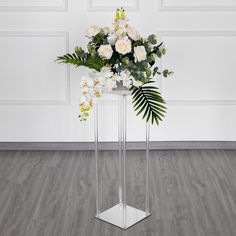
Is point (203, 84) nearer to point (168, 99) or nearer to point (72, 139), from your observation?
point (168, 99)

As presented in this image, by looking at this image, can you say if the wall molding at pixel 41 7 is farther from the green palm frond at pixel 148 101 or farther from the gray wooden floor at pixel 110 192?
the green palm frond at pixel 148 101

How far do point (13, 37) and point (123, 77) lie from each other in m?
1.70

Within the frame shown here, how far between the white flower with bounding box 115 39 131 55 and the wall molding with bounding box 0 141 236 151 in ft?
5.54

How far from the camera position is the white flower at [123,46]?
250cm

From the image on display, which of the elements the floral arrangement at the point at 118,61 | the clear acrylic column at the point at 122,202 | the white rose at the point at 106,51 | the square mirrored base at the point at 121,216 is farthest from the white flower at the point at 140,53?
the square mirrored base at the point at 121,216

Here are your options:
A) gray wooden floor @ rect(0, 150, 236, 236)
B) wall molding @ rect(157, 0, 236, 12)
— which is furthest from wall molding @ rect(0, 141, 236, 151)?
wall molding @ rect(157, 0, 236, 12)

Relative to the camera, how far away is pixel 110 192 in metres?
3.24

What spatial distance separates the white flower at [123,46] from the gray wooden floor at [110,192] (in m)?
0.95

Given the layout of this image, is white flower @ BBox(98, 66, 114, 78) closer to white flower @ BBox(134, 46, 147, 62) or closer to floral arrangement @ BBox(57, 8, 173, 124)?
floral arrangement @ BBox(57, 8, 173, 124)

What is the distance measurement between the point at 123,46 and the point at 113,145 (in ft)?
5.62

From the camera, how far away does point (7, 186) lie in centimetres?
335

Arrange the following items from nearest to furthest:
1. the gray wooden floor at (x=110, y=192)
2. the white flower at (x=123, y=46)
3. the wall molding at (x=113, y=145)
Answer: the white flower at (x=123, y=46) < the gray wooden floor at (x=110, y=192) < the wall molding at (x=113, y=145)

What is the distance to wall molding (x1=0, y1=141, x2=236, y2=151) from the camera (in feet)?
13.5

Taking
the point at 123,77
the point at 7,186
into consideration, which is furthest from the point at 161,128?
the point at 123,77
